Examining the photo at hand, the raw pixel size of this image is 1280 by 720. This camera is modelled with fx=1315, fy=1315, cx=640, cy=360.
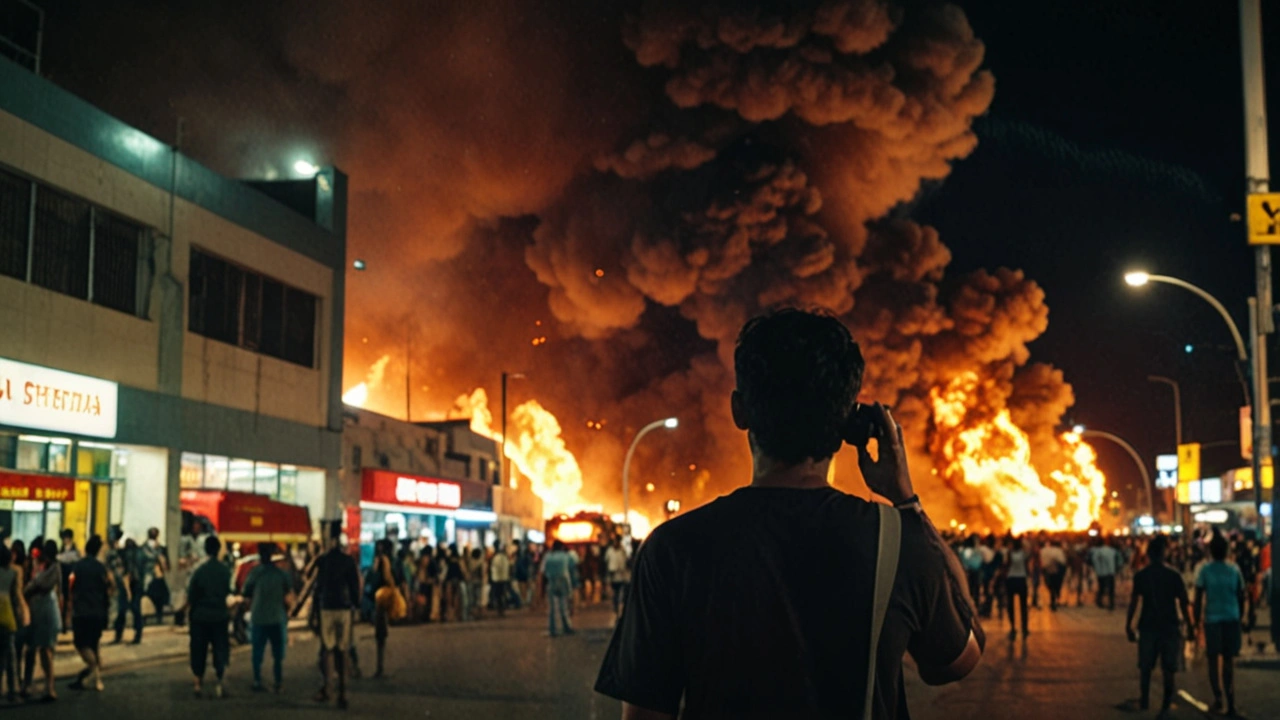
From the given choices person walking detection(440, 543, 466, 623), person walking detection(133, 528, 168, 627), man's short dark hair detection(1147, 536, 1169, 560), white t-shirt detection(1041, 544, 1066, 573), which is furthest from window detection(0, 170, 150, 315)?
white t-shirt detection(1041, 544, 1066, 573)

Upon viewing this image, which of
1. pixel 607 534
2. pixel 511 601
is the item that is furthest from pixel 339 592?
pixel 607 534

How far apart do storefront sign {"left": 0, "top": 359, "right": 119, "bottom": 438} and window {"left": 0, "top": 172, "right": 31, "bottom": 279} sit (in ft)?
5.37

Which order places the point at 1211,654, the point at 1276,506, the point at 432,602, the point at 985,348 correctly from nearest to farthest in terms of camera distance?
the point at 1211,654
the point at 1276,506
the point at 432,602
the point at 985,348

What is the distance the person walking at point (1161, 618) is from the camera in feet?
37.5

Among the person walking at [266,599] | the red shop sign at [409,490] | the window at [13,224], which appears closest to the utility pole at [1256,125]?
the person walking at [266,599]

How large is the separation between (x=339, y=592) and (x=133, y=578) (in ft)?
28.4

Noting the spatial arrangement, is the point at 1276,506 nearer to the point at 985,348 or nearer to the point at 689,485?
the point at 985,348

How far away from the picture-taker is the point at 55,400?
20.9m

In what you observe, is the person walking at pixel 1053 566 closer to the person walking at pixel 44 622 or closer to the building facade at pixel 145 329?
the building facade at pixel 145 329

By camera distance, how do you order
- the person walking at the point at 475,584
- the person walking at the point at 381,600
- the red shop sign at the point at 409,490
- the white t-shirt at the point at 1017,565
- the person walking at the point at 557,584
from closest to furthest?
the person walking at the point at 381,600, the white t-shirt at the point at 1017,565, the person walking at the point at 557,584, the person walking at the point at 475,584, the red shop sign at the point at 409,490

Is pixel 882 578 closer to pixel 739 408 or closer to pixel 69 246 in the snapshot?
pixel 739 408

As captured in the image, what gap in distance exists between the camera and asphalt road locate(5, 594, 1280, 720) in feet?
37.9

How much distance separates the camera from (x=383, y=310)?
63688 mm

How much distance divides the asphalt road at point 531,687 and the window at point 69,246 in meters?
7.35
